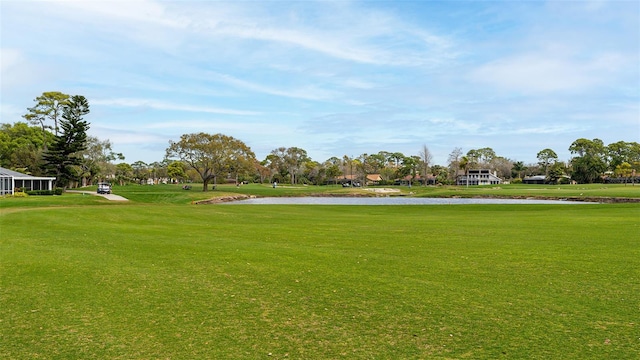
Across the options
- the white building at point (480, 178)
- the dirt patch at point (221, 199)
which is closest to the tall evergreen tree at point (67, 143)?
the dirt patch at point (221, 199)

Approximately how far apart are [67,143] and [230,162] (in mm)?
25488

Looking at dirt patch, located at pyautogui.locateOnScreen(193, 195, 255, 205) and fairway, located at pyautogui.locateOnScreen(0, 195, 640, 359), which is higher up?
fairway, located at pyautogui.locateOnScreen(0, 195, 640, 359)

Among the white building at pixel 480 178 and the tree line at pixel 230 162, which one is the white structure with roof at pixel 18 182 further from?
the white building at pixel 480 178

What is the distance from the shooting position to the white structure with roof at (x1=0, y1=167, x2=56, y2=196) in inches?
2032

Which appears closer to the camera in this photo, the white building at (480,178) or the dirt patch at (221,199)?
the dirt patch at (221,199)

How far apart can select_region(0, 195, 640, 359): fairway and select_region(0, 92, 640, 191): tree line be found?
5845 centimetres

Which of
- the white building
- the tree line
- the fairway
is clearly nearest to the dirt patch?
the tree line

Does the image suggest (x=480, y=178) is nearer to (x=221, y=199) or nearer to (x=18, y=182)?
(x=221, y=199)

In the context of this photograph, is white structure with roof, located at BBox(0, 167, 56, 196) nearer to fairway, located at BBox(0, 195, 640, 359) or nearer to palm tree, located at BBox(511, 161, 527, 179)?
fairway, located at BBox(0, 195, 640, 359)

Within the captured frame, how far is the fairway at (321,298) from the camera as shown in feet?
18.7

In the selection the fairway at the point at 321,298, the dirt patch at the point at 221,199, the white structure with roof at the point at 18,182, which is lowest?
the dirt patch at the point at 221,199

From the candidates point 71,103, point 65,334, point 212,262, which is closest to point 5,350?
point 65,334

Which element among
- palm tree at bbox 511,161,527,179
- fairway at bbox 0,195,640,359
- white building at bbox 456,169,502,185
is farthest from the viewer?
palm tree at bbox 511,161,527,179

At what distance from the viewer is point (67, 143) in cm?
6700
